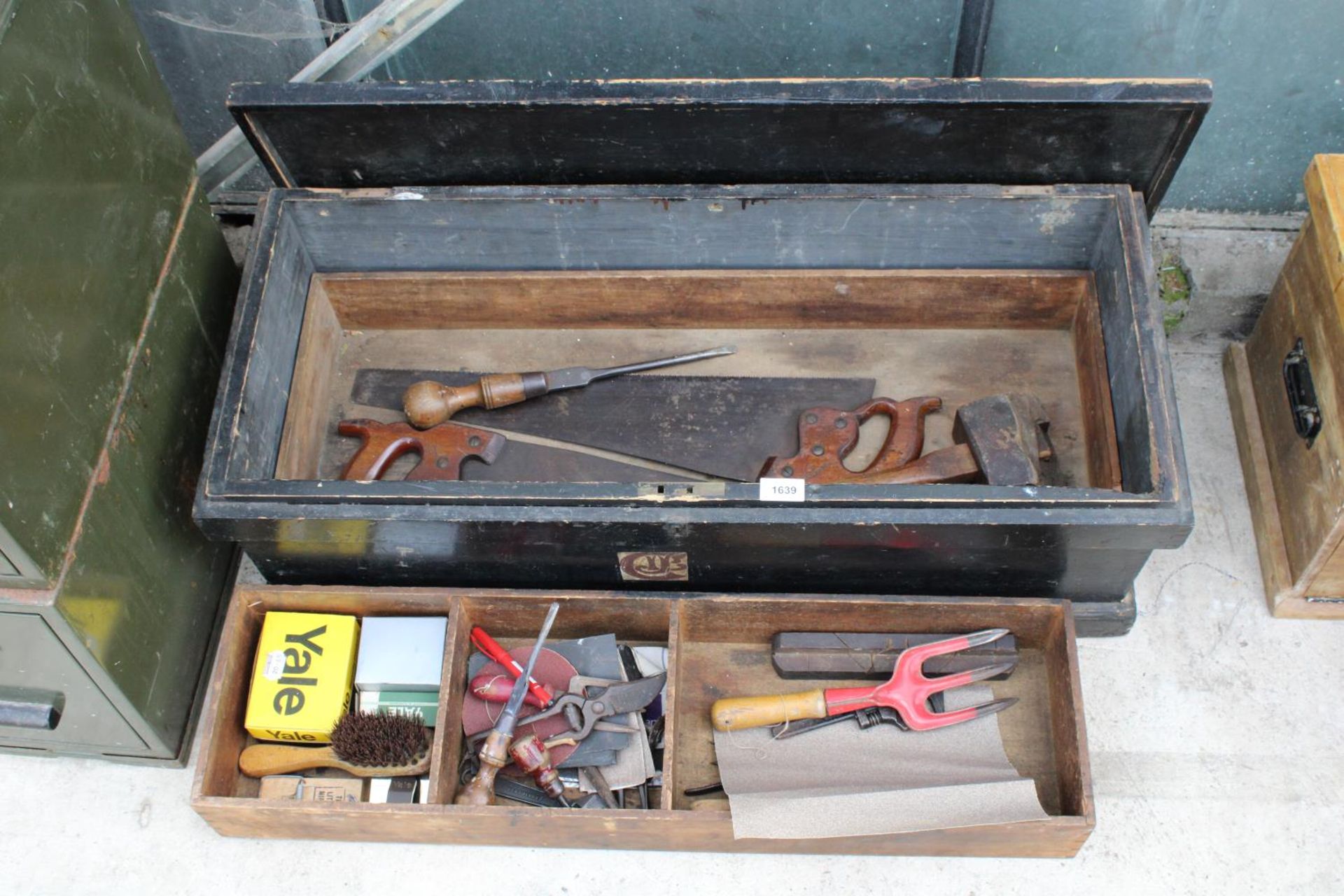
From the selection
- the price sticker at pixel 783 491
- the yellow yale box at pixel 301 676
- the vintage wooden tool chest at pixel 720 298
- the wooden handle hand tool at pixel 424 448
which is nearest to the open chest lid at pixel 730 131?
the vintage wooden tool chest at pixel 720 298

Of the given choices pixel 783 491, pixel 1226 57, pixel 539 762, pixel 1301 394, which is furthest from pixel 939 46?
pixel 539 762

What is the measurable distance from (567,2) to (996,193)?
33.4 inches

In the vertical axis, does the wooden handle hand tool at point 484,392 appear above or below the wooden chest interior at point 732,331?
below

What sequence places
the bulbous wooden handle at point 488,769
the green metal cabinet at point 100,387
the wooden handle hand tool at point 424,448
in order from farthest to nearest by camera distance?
1. the wooden handle hand tool at point 424,448
2. the bulbous wooden handle at point 488,769
3. the green metal cabinet at point 100,387

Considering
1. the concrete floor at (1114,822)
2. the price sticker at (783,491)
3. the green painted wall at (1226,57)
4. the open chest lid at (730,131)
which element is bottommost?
the concrete floor at (1114,822)

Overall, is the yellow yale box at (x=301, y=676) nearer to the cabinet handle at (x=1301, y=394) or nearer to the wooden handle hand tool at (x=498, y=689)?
the wooden handle hand tool at (x=498, y=689)

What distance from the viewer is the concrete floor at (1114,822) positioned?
2.05m

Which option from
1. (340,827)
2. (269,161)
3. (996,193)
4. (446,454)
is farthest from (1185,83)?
(340,827)

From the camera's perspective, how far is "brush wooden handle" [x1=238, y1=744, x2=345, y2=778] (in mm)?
2057

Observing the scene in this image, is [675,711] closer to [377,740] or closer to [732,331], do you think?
[377,740]

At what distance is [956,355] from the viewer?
236cm

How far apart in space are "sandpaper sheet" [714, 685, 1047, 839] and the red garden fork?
0.03m

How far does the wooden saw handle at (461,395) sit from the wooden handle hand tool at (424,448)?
0.02 m

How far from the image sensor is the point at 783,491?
1862 mm
